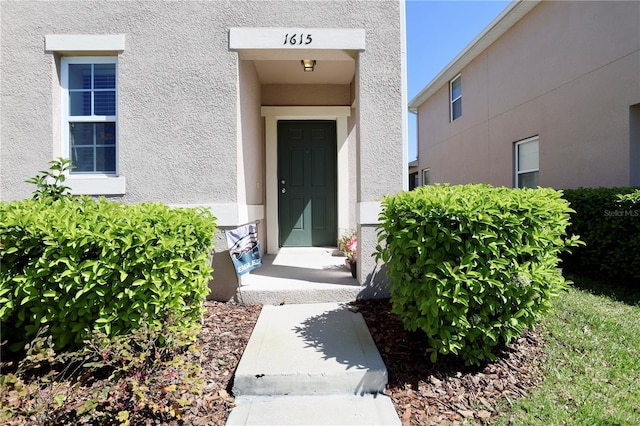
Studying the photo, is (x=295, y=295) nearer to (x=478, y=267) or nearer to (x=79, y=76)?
(x=478, y=267)

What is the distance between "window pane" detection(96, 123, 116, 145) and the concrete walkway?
9.84ft

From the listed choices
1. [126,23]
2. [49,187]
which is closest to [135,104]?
[126,23]

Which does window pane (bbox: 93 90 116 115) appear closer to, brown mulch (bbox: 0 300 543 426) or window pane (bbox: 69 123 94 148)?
window pane (bbox: 69 123 94 148)

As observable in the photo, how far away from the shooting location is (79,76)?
13.9 ft

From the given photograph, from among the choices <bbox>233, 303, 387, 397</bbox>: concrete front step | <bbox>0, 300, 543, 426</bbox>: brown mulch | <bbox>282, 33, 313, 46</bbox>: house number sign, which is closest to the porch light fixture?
<bbox>282, 33, 313, 46</bbox>: house number sign

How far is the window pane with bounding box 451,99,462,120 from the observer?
38.6ft

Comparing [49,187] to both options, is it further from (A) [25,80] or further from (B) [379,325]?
(B) [379,325]

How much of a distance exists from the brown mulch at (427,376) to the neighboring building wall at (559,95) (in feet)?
16.8

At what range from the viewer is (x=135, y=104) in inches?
158

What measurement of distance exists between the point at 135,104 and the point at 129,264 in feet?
7.38

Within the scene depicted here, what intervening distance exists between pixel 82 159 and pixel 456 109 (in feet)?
37.2

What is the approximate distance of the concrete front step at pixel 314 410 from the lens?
232cm

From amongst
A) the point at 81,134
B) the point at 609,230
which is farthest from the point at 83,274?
the point at 609,230

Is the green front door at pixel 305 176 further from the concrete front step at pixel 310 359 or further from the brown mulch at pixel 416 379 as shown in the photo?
the brown mulch at pixel 416 379
